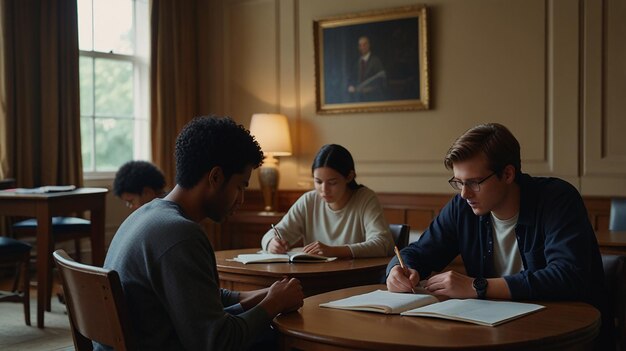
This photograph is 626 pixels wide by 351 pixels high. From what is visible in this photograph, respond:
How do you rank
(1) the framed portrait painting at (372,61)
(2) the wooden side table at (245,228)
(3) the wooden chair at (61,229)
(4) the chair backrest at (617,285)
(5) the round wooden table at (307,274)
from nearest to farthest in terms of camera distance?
(4) the chair backrest at (617,285) < (5) the round wooden table at (307,274) < (3) the wooden chair at (61,229) < (1) the framed portrait painting at (372,61) < (2) the wooden side table at (245,228)

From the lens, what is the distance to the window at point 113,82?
6.12 m

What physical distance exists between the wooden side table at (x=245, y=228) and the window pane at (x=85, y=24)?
1.96 m

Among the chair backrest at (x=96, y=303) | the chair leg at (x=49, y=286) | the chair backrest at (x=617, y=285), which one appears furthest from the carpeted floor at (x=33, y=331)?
the chair backrest at (x=617, y=285)

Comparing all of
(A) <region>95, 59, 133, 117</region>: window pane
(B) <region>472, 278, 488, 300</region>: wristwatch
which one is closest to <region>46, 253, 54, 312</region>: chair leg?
(A) <region>95, 59, 133, 117</region>: window pane

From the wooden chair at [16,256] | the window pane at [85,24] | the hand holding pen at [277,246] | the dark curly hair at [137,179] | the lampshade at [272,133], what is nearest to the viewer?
the hand holding pen at [277,246]

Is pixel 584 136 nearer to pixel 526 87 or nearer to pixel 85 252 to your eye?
pixel 526 87

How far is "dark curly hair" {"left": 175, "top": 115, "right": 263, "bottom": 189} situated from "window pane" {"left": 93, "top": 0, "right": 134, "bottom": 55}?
475 cm

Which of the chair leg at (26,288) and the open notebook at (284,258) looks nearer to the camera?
the open notebook at (284,258)

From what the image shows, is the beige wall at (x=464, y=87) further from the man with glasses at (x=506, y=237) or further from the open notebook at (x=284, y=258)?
the man with glasses at (x=506, y=237)

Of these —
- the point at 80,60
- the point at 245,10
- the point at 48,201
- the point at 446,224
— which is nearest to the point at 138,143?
the point at 80,60

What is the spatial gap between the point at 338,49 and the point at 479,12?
1.24 meters

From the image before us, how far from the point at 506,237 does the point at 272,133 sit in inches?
153

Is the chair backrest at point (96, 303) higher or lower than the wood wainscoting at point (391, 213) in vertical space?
higher

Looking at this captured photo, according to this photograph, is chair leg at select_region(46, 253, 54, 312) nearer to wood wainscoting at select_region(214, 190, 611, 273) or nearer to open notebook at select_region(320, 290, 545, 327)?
wood wainscoting at select_region(214, 190, 611, 273)
